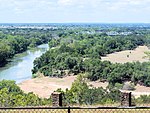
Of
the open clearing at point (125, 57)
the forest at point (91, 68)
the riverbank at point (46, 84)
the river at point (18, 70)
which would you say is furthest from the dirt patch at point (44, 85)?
the open clearing at point (125, 57)

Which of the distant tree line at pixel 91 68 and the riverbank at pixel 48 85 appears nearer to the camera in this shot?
the riverbank at pixel 48 85

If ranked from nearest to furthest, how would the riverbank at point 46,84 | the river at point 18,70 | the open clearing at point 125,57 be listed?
the riverbank at point 46,84, the river at point 18,70, the open clearing at point 125,57

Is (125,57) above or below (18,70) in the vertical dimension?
below

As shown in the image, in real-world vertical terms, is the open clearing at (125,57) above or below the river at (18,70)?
below

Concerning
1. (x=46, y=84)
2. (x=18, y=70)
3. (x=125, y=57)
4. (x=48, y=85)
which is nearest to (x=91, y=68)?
(x=46, y=84)

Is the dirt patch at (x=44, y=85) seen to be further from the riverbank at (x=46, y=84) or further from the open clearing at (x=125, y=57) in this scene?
the open clearing at (x=125, y=57)

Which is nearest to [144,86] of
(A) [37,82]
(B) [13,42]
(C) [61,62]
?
(A) [37,82]

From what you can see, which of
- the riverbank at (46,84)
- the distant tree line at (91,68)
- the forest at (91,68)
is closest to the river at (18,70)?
the forest at (91,68)

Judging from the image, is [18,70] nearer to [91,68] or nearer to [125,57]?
[91,68]

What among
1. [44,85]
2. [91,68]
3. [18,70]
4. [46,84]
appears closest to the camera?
[44,85]

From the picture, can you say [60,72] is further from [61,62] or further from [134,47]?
[134,47]

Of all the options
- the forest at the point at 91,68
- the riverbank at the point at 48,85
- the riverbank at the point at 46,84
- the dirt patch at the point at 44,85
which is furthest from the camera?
the forest at the point at 91,68

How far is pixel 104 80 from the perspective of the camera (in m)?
42.8

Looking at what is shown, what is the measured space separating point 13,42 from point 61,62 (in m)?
24.5
